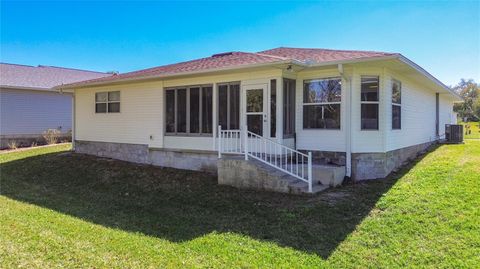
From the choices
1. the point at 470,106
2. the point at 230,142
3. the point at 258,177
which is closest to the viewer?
the point at 258,177

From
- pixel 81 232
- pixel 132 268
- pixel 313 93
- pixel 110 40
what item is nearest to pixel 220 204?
pixel 81 232

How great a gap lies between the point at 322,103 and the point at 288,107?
36.7 inches

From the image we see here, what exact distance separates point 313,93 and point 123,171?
20.9 ft

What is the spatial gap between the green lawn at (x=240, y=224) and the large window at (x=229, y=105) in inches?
69.4

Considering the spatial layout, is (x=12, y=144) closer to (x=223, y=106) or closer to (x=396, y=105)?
(x=223, y=106)

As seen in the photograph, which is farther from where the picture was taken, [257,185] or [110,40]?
[110,40]

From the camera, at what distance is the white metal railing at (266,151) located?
325 inches

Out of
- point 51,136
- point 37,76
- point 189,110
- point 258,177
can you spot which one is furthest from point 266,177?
point 37,76

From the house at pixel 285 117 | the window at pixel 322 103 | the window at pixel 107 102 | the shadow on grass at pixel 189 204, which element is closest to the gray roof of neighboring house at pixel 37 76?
the window at pixel 107 102

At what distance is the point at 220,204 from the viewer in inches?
284

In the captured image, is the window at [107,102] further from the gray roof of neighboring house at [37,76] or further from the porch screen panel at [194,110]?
the gray roof of neighboring house at [37,76]

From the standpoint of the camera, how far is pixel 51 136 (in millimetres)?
18562

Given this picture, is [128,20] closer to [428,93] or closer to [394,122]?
[394,122]

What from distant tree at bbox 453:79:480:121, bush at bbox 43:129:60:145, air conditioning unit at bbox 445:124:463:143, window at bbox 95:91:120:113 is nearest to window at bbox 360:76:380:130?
window at bbox 95:91:120:113
